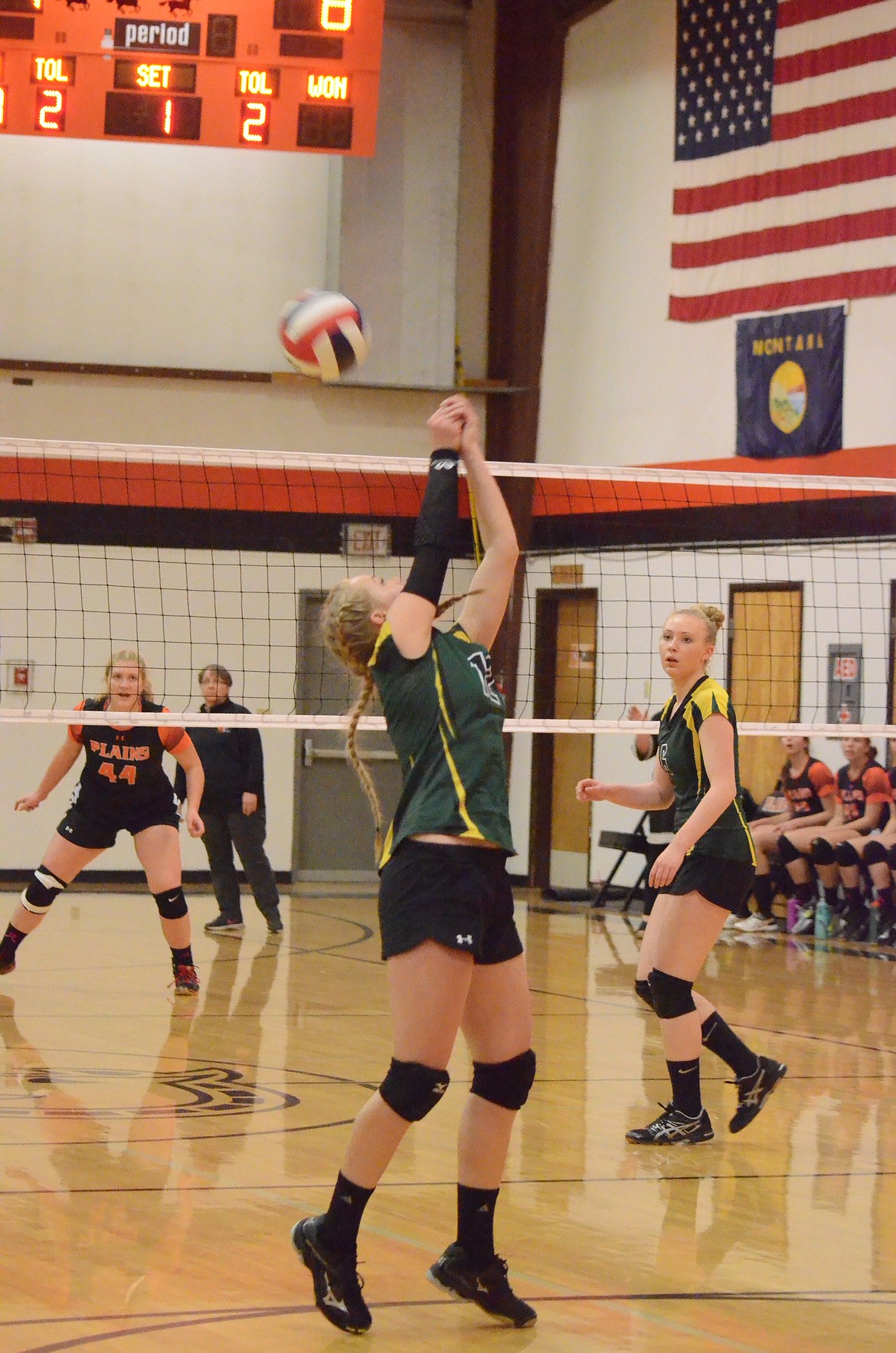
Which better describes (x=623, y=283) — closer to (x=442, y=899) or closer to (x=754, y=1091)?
(x=754, y=1091)

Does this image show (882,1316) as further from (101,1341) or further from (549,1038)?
(549,1038)

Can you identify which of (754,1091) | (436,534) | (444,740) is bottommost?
(754,1091)

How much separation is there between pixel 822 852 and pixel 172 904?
5.44 metres

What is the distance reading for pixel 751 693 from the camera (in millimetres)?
13125

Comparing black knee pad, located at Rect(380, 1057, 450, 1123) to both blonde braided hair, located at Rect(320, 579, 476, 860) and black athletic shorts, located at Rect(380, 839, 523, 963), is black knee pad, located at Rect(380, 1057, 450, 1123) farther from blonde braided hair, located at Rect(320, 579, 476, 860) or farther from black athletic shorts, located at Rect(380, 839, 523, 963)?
blonde braided hair, located at Rect(320, 579, 476, 860)

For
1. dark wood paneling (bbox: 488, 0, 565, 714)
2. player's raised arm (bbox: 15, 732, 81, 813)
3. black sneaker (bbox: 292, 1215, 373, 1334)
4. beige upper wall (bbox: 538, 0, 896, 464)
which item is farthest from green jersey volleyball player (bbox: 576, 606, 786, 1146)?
dark wood paneling (bbox: 488, 0, 565, 714)

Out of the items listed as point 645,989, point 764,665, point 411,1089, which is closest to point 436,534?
point 411,1089

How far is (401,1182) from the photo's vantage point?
16.3ft

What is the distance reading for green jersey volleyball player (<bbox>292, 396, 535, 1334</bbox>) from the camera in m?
3.56

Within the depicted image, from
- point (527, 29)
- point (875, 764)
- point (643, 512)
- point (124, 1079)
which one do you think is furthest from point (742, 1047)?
point (527, 29)

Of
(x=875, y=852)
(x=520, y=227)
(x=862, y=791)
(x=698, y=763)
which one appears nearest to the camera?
(x=698, y=763)

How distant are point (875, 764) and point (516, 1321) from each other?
28.9 feet

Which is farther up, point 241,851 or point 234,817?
point 234,817

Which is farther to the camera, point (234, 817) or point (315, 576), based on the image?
point (315, 576)
